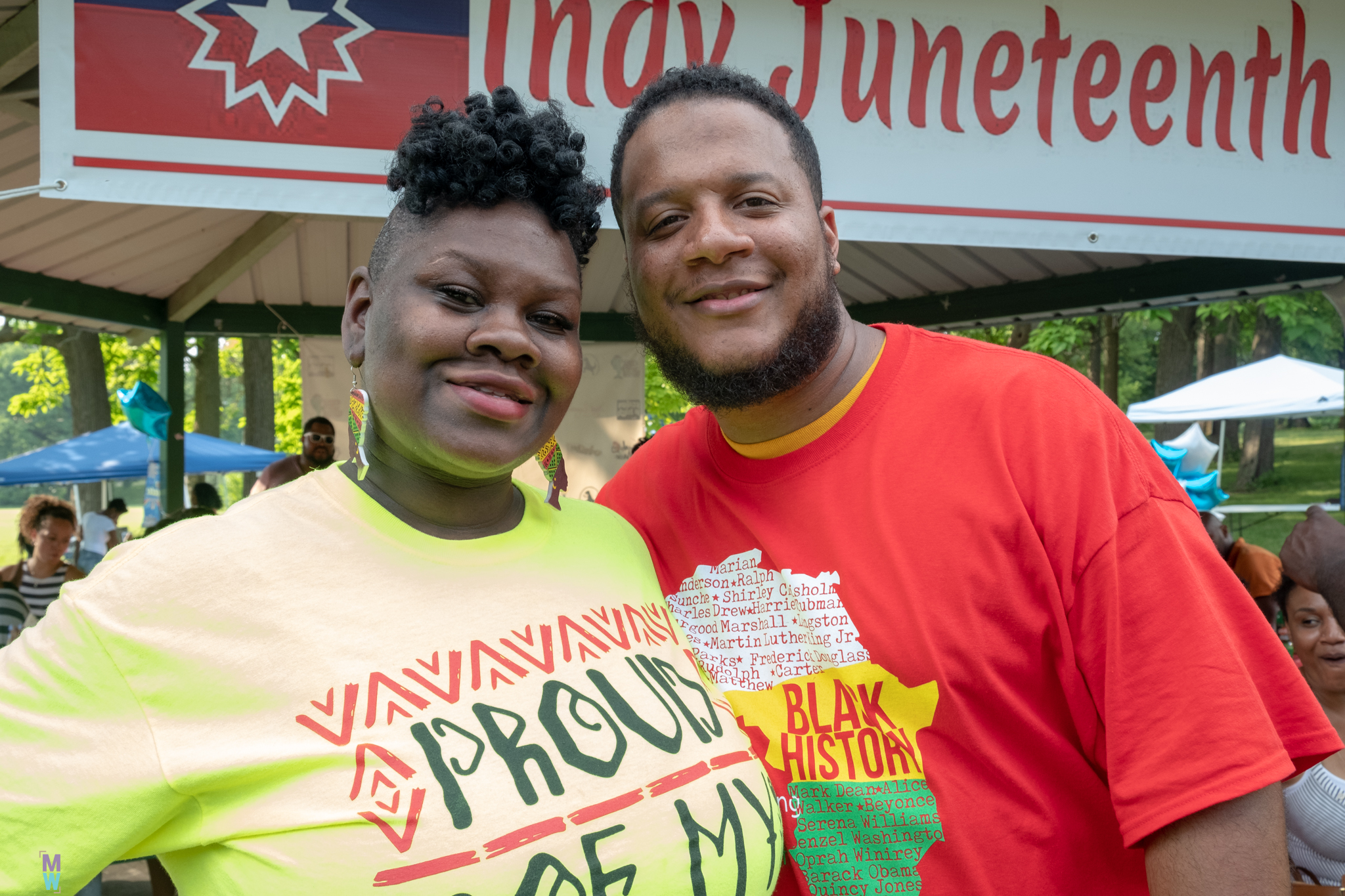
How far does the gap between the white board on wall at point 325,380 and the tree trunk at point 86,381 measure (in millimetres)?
10015

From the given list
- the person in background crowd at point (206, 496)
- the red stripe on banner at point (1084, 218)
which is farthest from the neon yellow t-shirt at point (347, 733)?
the person in background crowd at point (206, 496)

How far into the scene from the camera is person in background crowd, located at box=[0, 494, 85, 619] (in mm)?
5879

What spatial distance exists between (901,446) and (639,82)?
221 cm

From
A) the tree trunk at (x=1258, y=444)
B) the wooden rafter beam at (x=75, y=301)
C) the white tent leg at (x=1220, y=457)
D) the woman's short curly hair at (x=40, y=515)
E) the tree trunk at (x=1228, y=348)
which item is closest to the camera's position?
the wooden rafter beam at (x=75, y=301)

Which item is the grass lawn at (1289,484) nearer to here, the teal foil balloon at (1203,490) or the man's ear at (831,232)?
the teal foil balloon at (1203,490)

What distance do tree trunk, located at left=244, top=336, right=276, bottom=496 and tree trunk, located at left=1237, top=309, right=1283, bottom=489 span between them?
21783 millimetres

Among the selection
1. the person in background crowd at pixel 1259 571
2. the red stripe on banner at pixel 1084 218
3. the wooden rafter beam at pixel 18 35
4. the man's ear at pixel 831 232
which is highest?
the wooden rafter beam at pixel 18 35

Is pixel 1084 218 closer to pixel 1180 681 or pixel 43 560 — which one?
pixel 1180 681

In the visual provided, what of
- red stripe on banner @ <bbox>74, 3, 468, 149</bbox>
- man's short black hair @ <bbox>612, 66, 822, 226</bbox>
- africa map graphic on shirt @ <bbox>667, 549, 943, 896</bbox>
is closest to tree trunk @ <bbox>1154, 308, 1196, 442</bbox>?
red stripe on banner @ <bbox>74, 3, 468, 149</bbox>

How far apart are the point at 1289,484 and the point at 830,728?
25.6 metres

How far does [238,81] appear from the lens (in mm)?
3008

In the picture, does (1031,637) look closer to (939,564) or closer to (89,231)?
(939,564)

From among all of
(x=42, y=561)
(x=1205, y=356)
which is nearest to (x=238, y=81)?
→ (x=42, y=561)

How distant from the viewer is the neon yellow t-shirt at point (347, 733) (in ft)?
3.68
